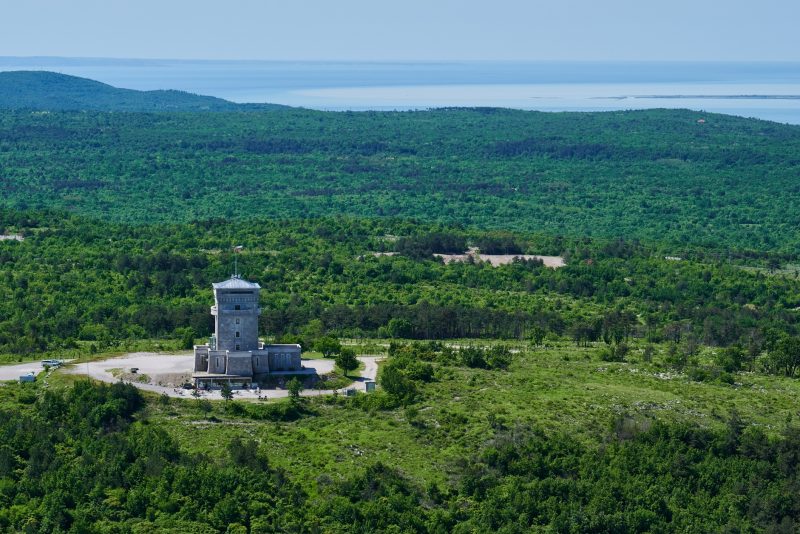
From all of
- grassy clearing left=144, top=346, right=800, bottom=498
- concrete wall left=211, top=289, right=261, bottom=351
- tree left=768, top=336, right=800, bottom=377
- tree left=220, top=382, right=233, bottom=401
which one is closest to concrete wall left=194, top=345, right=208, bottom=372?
concrete wall left=211, top=289, right=261, bottom=351

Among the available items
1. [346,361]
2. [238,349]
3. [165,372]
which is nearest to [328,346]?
[346,361]

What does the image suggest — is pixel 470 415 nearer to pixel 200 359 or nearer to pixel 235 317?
pixel 235 317

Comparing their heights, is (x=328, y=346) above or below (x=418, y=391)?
above

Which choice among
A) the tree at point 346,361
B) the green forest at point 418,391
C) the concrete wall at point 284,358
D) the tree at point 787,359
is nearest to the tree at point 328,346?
the green forest at point 418,391

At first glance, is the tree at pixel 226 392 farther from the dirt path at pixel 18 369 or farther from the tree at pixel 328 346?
the dirt path at pixel 18 369

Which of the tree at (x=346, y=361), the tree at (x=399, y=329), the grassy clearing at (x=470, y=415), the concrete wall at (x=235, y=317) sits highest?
the concrete wall at (x=235, y=317)

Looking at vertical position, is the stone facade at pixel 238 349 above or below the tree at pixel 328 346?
above
